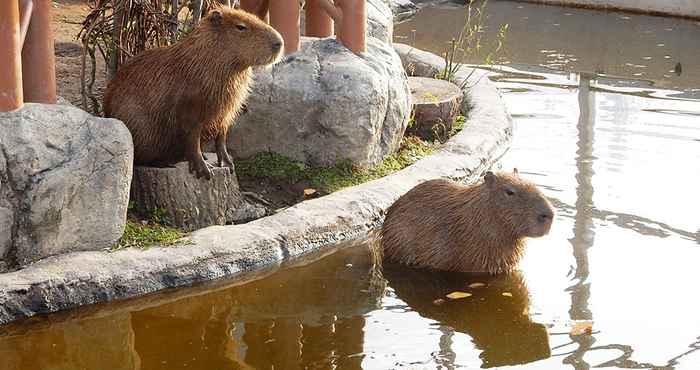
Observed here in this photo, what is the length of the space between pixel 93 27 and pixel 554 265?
12.6ft

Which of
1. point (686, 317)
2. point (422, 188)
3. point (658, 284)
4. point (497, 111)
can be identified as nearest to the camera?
point (686, 317)

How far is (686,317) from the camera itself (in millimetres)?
6426

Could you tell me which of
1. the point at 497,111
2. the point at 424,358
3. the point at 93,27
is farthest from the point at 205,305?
the point at 497,111

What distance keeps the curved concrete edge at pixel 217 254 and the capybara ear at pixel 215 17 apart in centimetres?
125

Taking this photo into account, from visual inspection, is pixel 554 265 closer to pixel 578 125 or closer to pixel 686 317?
pixel 686 317

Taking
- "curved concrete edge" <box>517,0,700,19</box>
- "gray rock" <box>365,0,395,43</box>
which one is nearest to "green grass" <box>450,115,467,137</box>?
"gray rock" <box>365,0,395,43</box>

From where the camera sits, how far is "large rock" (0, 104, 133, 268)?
21.1ft

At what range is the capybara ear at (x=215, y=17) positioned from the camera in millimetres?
7305

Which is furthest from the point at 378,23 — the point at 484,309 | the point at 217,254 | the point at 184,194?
the point at 484,309

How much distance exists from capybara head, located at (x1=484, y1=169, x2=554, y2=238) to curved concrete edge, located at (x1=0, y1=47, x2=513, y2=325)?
3.68 ft

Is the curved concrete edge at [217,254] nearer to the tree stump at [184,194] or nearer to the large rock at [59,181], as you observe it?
the large rock at [59,181]

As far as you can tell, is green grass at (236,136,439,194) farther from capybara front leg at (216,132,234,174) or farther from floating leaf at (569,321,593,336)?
floating leaf at (569,321,593,336)

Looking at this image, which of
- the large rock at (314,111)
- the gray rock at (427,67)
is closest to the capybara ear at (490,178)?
the large rock at (314,111)

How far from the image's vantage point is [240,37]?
7.30 m
